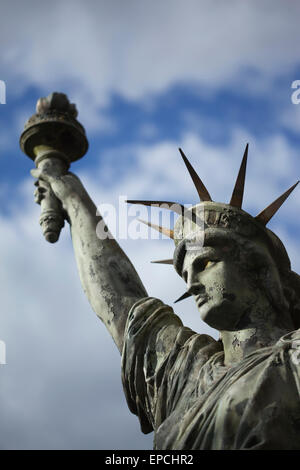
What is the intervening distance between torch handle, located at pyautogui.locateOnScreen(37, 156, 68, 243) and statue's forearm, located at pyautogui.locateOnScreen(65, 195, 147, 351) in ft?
0.87

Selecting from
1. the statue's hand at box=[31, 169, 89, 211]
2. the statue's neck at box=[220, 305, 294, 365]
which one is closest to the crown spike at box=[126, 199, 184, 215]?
the statue's neck at box=[220, 305, 294, 365]

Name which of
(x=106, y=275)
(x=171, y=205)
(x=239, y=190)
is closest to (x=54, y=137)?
(x=106, y=275)

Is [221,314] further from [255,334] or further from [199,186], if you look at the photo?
[199,186]

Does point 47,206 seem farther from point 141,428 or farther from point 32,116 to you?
point 141,428

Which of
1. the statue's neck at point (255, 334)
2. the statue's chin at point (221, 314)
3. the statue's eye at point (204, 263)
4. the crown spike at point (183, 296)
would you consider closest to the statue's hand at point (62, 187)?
the crown spike at point (183, 296)

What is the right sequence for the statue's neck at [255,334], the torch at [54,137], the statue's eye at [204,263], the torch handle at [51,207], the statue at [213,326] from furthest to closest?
the torch at [54,137] → the torch handle at [51,207] → the statue's eye at [204,263] → the statue's neck at [255,334] → the statue at [213,326]

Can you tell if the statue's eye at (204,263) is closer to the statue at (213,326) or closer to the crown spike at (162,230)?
the statue at (213,326)

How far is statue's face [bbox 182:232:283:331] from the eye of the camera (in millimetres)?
6715

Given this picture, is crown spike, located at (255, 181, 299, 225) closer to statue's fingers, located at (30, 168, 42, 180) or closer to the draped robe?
the draped robe

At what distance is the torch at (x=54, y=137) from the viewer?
30.6 feet

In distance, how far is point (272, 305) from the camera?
680 cm

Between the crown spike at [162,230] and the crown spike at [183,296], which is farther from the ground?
the crown spike at [162,230]
